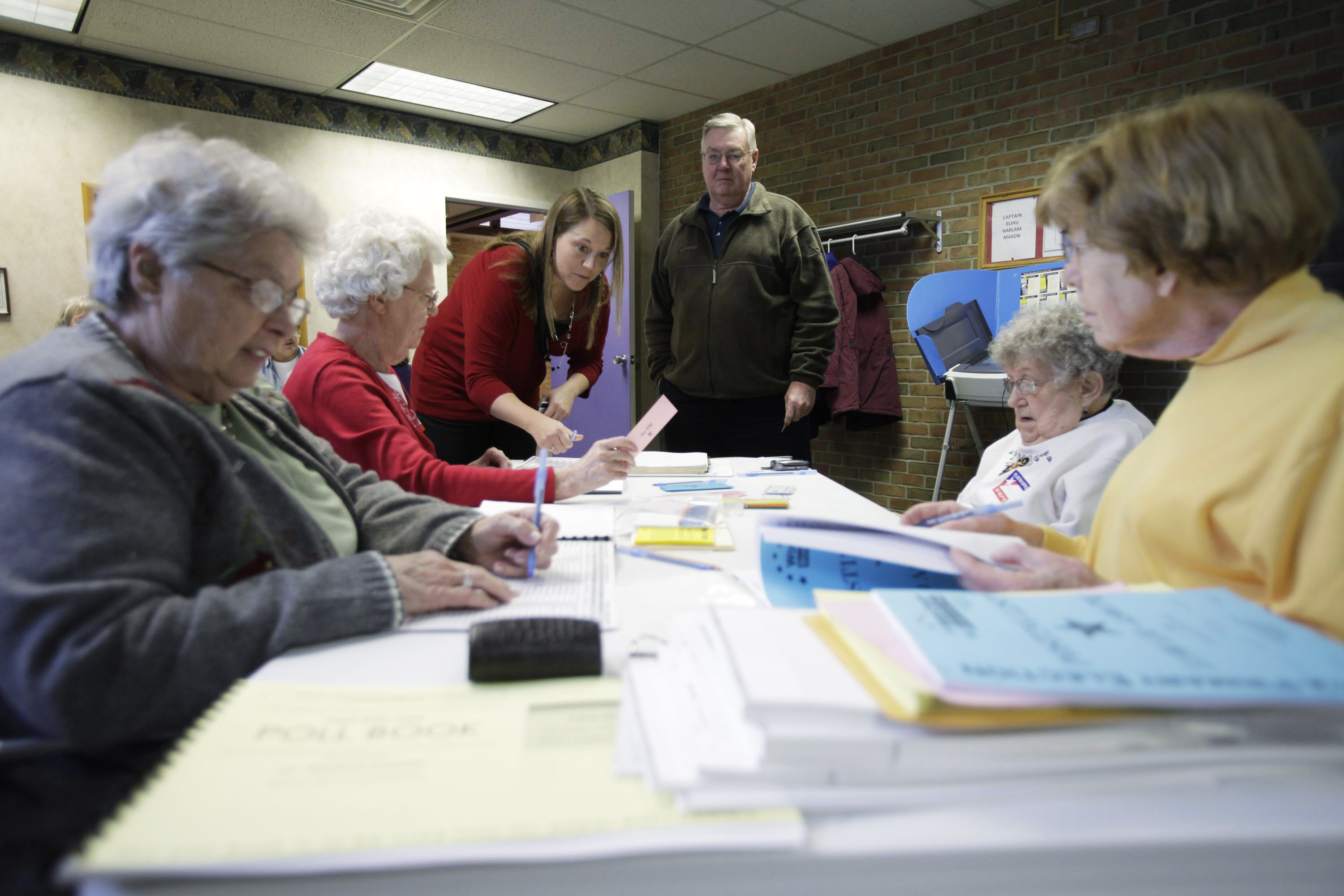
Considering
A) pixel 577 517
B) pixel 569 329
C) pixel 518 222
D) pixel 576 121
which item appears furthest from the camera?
pixel 518 222

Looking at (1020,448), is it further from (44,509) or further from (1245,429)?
(44,509)

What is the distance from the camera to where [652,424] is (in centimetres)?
176

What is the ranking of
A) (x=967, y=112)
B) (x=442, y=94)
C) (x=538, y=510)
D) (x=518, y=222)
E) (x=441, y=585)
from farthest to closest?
1. (x=518, y=222)
2. (x=442, y=94)
3. (x=967, y=112)
4. (x=538, y=510)
5. (x=441, y=585)

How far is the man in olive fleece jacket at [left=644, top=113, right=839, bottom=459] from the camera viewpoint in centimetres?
317

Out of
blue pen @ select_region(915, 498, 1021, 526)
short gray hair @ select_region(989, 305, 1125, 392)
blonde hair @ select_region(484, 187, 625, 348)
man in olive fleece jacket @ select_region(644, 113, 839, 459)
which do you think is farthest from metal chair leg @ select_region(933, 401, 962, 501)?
blue pen @ select_region(915, 498, 1021, 526)

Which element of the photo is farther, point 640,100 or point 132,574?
point 640,100

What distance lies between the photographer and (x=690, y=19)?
4.00 m

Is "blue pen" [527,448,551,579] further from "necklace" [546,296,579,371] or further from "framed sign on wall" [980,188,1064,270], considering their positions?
"framed sign on wall" [980,188,1064,270]

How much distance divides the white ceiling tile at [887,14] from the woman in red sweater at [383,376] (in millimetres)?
3039

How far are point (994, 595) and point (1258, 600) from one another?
1.12 feet

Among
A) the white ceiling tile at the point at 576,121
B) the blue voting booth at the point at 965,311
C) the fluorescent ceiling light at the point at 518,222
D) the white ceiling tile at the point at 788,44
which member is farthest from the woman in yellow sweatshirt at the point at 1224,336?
the fluorescent ceiling light at the point at 518,222

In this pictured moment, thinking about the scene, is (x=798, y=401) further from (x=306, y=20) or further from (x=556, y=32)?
(x=306, y=20)

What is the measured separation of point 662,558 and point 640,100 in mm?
4757

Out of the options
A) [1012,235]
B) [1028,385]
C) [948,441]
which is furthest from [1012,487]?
[1012,235]
